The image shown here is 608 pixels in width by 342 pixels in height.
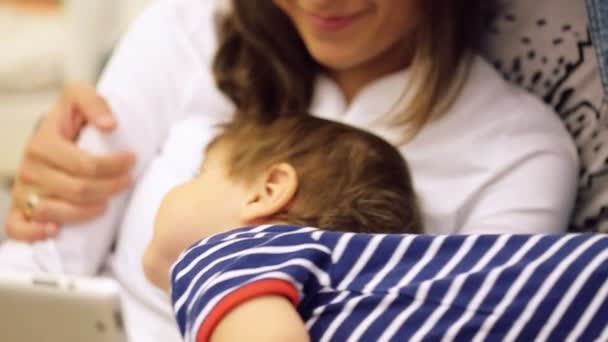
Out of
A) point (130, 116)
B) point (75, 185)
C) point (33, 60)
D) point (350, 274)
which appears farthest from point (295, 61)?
point (33, 60)

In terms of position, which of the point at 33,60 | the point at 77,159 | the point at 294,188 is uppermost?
the point at 294,188

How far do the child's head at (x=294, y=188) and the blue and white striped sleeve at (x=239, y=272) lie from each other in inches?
2.4

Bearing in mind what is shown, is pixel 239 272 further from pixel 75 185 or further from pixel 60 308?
pixel 75 185

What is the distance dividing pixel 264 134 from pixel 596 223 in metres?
0.43

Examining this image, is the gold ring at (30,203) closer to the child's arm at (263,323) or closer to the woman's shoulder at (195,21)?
the woman's shoulder at (195,21)

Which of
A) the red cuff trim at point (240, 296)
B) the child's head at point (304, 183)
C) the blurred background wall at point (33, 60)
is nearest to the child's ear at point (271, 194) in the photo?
the child's head at point (304, 183)

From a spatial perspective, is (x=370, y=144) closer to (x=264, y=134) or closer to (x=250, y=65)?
(x=264, y=134)

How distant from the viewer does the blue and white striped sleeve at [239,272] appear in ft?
2.17

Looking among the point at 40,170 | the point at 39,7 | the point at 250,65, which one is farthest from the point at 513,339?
the point at 39,7

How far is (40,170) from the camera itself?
3.74 feet

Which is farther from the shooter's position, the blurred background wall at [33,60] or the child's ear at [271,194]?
the blurred background wall at [33,60]

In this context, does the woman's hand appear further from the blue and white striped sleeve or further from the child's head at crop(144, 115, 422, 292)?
the blue and white striped sleeve

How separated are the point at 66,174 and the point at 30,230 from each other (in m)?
0.09

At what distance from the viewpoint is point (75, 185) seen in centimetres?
109
